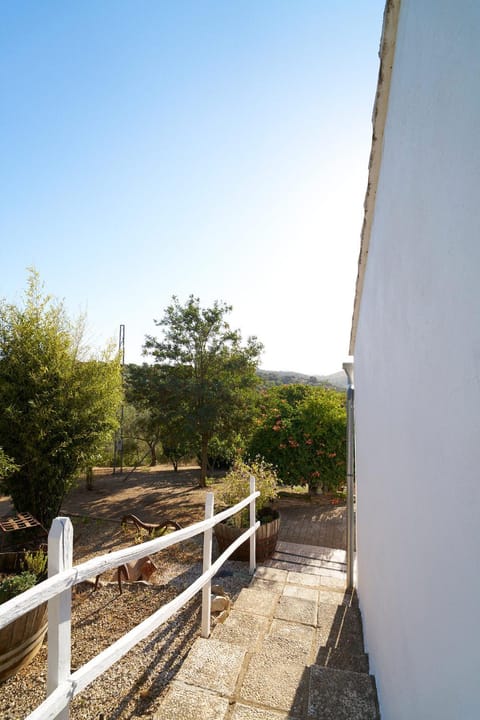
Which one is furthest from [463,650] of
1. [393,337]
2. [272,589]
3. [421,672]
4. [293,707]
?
[272,589]

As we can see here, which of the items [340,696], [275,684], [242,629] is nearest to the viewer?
[340,696]

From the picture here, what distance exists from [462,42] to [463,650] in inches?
55.7

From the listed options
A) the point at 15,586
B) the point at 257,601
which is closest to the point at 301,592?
the point at 257,601

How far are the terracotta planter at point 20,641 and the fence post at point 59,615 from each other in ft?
5.18

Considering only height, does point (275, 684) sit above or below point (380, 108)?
below

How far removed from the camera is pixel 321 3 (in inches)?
111

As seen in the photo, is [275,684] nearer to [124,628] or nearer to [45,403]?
[124,628]

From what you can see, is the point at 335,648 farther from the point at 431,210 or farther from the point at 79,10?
the point at 79,10

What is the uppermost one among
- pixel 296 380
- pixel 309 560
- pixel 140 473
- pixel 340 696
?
pixel 296 380

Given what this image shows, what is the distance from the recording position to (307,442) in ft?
28.0

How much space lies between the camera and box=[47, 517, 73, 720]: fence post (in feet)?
4.34

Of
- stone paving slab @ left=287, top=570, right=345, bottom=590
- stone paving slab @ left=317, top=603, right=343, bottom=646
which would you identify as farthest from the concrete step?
stone paving slab @ left=317, top=603, right=343, bottom=646

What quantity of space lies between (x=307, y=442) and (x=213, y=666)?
642 cm

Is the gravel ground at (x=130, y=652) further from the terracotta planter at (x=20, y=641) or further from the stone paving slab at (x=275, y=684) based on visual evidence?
the stone paving slab at (x=275, y=684)
